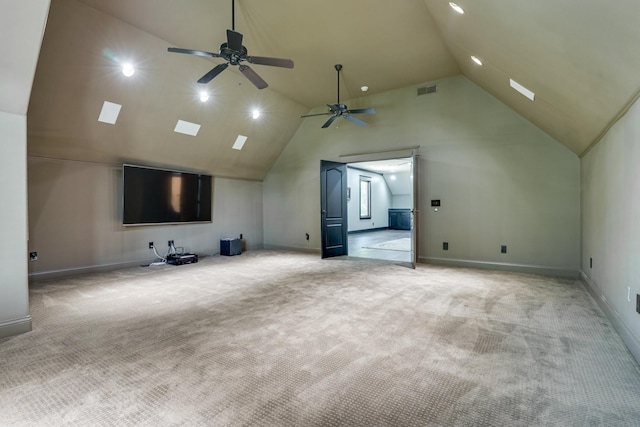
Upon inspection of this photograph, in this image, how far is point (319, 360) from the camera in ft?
7.48

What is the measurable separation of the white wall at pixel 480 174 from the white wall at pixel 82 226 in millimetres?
4722

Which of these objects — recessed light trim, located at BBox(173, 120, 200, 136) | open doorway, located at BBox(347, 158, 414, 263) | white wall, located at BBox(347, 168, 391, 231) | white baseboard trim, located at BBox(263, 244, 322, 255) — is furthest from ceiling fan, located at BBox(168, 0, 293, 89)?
white wall, located at BBox(347, 168, 391, 231)

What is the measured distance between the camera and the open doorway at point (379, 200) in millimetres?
11891

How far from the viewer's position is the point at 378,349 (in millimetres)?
2449

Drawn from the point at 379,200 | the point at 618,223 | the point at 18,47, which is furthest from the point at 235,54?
the point at 379,200

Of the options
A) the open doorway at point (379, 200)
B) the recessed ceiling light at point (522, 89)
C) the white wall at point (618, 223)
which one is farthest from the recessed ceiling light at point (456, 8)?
the open doorway at point (379, 200)

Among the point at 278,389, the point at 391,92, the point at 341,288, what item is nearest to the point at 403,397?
the point at 278,389

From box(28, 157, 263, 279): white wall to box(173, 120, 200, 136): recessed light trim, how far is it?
138 centimetres

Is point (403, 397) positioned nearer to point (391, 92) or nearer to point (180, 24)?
point (180, 24)

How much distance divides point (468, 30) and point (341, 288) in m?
3.66

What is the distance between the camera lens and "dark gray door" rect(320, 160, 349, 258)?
22.4 ft

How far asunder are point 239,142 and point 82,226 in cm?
350

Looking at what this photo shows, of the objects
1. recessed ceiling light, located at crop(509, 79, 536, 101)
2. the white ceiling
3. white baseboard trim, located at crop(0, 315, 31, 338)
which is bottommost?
white baseboard trim, located at crop(0, 315, 31, 338)

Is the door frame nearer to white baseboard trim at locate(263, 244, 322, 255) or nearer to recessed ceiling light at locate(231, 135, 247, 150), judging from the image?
white baseboard trim at locate(263, 244, 322, 255)
